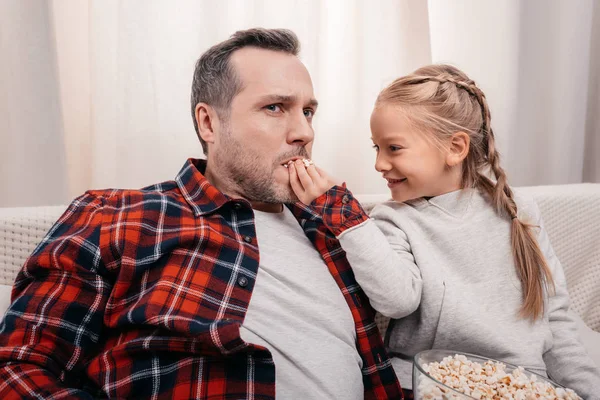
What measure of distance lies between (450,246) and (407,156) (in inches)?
8.7

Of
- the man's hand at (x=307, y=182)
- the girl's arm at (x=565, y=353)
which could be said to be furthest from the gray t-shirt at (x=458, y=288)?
the man's hand at (x=307, y=182)

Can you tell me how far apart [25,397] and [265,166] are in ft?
2.02

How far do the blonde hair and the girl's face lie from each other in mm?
20

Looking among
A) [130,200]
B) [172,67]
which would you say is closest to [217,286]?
[130,200]

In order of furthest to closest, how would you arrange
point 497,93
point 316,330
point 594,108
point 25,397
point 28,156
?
point 594,108 < point 497,93 < point 28,156 < point 316,330 < point 25,397

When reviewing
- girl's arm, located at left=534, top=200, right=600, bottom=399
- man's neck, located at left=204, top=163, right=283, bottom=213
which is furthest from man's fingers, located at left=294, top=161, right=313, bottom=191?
girl's arm, located at left=534, top=200, right=600, bottom=399

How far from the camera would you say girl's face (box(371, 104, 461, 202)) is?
1.13 metres

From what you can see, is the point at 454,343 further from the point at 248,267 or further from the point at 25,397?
the point at 25,397

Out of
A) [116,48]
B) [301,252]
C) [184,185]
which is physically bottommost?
[301,252]

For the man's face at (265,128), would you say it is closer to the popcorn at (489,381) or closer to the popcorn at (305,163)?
the popcorn at (305,163)

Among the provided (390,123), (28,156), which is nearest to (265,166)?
(390,123)

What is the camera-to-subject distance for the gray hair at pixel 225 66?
46.2 inches

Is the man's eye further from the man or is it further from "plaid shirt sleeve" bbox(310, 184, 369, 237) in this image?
"plaid shirt sleeve" bbox(310, 184, 369, 237)

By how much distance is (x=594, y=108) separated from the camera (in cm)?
205
